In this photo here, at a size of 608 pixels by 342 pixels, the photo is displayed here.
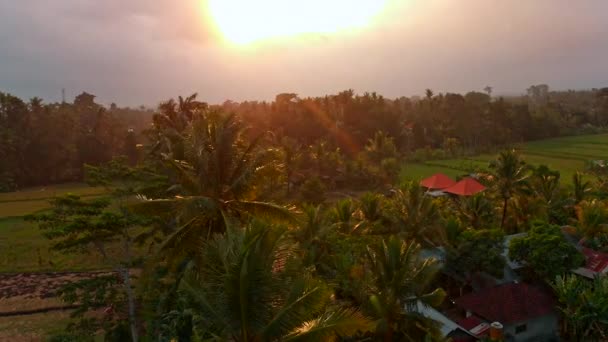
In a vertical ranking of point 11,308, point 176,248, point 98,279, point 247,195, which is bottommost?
point 11,308

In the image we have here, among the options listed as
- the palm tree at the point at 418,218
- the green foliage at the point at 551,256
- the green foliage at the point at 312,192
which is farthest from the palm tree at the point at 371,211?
the green foliage at the point at 312,192

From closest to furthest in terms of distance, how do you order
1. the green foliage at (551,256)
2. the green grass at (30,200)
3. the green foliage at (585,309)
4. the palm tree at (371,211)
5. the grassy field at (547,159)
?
1. the green foliage at (585,309)
2. the green foliage at (551,256)
3. the palm tree at (371,211)
4. the green grass at (30,200)
5. the grassy field at (547,159)

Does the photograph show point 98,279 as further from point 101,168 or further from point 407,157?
point 407,157

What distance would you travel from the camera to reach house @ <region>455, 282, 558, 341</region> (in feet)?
52.0

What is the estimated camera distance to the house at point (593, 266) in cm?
1848

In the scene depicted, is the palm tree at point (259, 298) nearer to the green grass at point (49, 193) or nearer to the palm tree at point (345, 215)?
the palm tree at point (345, 215)

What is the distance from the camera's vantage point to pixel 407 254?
13.3 m

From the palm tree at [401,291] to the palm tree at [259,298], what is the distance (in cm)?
568

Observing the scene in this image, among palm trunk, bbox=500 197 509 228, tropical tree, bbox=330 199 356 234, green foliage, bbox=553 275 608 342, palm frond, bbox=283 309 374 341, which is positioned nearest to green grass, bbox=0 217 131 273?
tropical tree, bbox=330 199 356 234

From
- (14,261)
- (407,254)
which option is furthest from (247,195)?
(14,261)

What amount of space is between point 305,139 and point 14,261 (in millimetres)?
40625

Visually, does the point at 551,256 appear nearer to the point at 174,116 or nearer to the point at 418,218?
the point at 418,218

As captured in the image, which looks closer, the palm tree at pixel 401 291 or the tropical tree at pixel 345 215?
the palm tree at pixel 401 291

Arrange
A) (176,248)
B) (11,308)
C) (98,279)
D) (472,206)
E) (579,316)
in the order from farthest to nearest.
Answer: (472,206), (11,308), (98,279), (579,316), (176,248)
